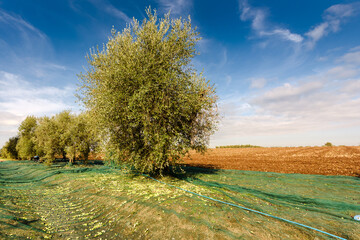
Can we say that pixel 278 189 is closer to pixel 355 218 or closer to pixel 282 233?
pixel 355 218

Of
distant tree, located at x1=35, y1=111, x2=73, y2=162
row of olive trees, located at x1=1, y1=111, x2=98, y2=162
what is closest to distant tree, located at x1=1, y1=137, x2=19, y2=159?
row of olive trees, located at x1=1, y1=111, x2=98, y2=162

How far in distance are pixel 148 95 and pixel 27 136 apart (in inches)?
2021

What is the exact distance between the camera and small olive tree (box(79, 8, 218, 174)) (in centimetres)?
1250

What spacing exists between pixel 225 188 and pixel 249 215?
14.7 feet

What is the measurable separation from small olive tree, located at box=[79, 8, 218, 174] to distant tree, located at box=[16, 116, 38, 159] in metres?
42.3

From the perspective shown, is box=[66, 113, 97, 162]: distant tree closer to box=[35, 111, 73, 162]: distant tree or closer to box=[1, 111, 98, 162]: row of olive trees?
box=[1, 111, 98, 162]: row of olive trees

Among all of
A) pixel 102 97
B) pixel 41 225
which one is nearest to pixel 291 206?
pixel 41 225

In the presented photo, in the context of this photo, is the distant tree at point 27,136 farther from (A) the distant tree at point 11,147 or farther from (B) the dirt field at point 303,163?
(B) the dirt field at point 303,163

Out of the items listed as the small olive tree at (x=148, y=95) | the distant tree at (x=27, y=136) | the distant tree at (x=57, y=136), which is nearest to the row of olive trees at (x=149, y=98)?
the small olive tree at (x=148, y=95)

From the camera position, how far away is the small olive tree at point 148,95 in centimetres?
1250

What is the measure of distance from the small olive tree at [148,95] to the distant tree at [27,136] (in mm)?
42338

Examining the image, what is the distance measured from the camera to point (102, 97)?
12859 mm

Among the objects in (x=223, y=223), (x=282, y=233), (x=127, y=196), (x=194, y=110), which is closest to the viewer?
(x=282, y=233)

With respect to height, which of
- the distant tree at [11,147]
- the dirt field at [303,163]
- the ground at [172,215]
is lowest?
the ground at [172,215]
